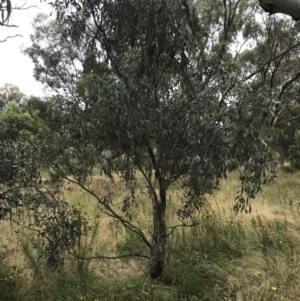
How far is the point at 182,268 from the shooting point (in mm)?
4387

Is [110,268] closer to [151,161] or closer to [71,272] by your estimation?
A: [71,272]

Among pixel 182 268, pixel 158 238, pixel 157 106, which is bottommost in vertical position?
pixel 182 268

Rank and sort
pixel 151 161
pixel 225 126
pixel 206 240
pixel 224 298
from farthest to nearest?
pixel 206 240 < pixel 151 161 < pixel 224 298 < pixel 225 126

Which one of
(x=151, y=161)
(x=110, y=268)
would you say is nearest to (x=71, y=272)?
(x=110, y=268)

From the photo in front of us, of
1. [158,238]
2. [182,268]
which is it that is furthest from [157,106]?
[182,268]

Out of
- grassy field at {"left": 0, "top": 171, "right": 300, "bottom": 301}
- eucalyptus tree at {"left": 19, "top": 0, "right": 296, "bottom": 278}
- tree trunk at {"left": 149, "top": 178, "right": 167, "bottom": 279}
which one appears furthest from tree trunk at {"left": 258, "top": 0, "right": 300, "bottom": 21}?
grassy field at {"left": 0, "top": 171, "right": 300, "bottom": 301}

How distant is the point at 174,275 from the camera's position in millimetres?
4270

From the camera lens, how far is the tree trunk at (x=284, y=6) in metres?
2.01

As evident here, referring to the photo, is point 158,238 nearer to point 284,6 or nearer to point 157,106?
point 157,106

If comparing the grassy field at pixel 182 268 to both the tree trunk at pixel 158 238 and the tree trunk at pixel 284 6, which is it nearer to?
the tree trunk at pixel 158 238

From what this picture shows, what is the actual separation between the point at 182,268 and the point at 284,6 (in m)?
3.29

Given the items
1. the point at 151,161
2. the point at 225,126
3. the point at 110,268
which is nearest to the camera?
the point at 225,126

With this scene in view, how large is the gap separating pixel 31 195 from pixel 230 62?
2711 mm

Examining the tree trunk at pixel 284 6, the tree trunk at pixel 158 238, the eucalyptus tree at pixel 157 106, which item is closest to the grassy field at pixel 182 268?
the tree trunk at pixel 158 238
